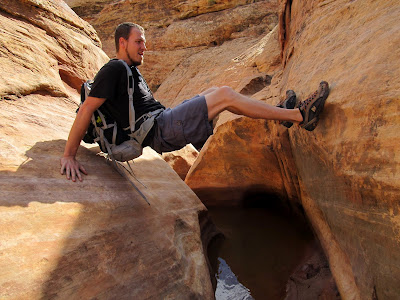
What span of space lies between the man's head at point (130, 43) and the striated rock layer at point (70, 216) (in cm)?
80

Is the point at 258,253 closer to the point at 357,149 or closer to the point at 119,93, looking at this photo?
the point at 357,149

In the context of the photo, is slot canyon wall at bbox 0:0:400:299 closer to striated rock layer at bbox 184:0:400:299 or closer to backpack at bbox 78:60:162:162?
striated rock layer at bbox 184:0:400:299

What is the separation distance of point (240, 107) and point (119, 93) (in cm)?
88

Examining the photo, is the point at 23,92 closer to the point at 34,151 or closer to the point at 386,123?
the point at 34,151

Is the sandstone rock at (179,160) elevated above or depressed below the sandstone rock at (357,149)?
below

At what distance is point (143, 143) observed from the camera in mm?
2334

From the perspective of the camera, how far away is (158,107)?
8.00 ft

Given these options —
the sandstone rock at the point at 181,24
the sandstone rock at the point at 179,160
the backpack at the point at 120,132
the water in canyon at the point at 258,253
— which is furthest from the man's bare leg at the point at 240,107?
the sandstone rock at the point at 181,24

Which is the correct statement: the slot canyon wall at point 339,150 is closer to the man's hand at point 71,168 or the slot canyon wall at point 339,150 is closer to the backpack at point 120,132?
the backpack at point 120,132

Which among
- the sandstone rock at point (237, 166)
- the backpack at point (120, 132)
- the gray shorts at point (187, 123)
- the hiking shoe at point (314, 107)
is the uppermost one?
the hiking shoe at point (314, 107)

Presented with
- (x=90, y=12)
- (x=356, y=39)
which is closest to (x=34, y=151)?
(x=356, y=39)

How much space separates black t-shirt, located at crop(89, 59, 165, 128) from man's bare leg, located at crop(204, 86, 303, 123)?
1.48ft

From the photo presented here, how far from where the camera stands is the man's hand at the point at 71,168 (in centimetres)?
200

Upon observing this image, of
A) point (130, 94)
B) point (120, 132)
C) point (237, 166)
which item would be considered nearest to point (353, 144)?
point (130, 94)
